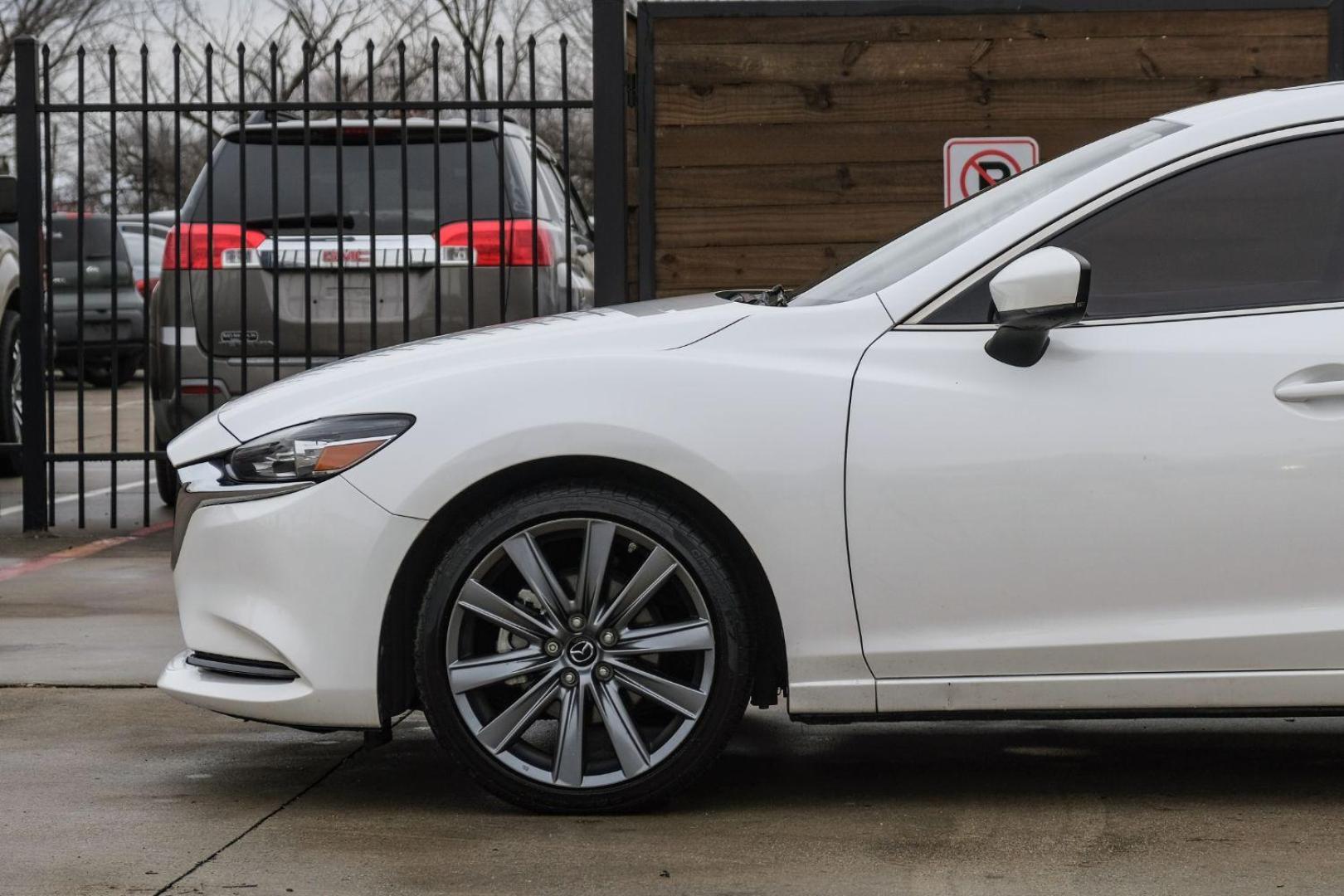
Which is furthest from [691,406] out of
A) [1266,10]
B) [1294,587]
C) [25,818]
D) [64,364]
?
[64,364]

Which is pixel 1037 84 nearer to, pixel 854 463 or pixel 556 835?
pixel 854 463

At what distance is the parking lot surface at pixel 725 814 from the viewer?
12.0 feet

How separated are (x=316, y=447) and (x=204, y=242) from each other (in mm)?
4830

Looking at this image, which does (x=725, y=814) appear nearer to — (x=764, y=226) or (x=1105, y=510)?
(x=1105, y=510)

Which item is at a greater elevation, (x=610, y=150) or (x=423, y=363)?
(x=610, y=150)

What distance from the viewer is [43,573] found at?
7.90 m

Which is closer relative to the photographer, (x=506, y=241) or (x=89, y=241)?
(x=506, y=241)

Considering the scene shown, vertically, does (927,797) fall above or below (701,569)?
below

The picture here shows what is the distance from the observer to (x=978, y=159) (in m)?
7.59

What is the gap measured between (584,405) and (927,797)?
1255 mm

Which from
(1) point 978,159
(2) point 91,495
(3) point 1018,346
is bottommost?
(2) point 91,495

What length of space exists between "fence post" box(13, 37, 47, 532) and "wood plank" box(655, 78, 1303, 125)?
315cm

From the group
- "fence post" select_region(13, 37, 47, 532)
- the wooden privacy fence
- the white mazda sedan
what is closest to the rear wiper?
"fence post" select_region(13, 37, 47, 532)

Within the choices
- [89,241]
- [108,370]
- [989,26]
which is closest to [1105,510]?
[989,26]
